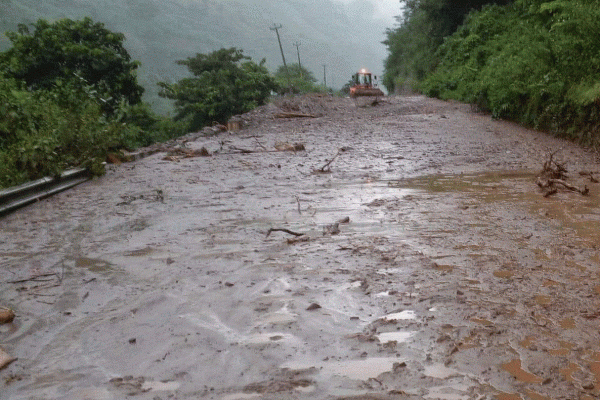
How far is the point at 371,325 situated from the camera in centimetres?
310

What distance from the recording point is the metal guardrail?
681 cm

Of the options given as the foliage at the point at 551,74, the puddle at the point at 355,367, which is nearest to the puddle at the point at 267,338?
the puddle at the point at 355,367

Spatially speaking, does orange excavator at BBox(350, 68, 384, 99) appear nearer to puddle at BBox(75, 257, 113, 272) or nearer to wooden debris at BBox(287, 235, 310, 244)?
wooden debris at BBox(287, 235, 310, 244)

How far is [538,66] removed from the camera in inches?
503

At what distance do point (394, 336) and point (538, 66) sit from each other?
1166 cm

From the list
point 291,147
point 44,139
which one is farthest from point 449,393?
point 291,147

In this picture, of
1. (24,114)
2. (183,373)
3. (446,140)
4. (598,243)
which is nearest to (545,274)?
(598,243)

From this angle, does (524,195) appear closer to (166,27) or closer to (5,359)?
(5,359)

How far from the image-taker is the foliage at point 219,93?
96.1ft

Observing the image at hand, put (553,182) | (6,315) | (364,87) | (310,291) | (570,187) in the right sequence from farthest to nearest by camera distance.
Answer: (364,87), (553,182), (570,187), (310,291), (6,315)

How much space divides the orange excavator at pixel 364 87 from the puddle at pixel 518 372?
31320 mm

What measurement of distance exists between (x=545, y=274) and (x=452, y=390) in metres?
1.72

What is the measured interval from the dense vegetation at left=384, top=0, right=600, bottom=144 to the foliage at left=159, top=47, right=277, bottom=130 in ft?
32.6

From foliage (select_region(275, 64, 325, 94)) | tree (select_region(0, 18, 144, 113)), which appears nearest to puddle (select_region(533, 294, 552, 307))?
tree (select_region(0, 18, 144, 113))
